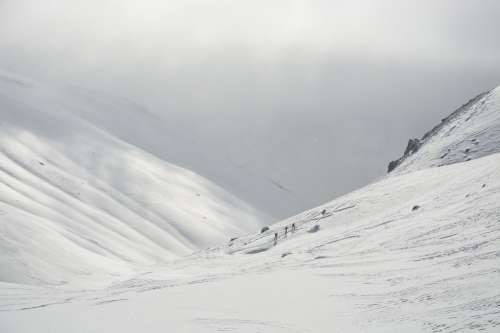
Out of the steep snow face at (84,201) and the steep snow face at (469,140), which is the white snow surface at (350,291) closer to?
the steep snow face at (469,140)

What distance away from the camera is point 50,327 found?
17750mm

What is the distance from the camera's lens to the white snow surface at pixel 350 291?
15773 mm

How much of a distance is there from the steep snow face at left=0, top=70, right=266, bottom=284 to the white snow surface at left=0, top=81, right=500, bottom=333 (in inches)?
597

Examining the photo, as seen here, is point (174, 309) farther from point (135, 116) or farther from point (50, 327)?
point (135, 116)

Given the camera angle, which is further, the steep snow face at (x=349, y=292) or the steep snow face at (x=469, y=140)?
the steep snow face at (x=469, y=140)

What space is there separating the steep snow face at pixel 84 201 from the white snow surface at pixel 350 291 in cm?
1515

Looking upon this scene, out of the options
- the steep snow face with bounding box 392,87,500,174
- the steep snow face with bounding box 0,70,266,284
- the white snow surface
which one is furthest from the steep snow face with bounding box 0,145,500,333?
the steep snow face with bounding box 0,70,266,284

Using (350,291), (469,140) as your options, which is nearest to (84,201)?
(469,140)

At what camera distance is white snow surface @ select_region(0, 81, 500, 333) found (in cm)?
1577

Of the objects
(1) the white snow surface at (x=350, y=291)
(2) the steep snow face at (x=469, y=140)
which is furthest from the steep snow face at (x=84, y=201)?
(2) the steep snow face at (x=469, y=140)

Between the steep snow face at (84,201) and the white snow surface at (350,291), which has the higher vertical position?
the steep snow face at (84,201)

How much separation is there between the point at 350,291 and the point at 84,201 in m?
68.6

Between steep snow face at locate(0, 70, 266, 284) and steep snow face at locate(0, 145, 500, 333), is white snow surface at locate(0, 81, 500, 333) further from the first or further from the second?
steep snow face at locate(0, 70, 266, 284)

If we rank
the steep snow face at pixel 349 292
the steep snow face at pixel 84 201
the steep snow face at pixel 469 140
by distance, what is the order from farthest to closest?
1. the steep snow face at pixel 469 140
2. the steep snow face at pixel 84 201
3. the steep snow face at pixel 349 292
